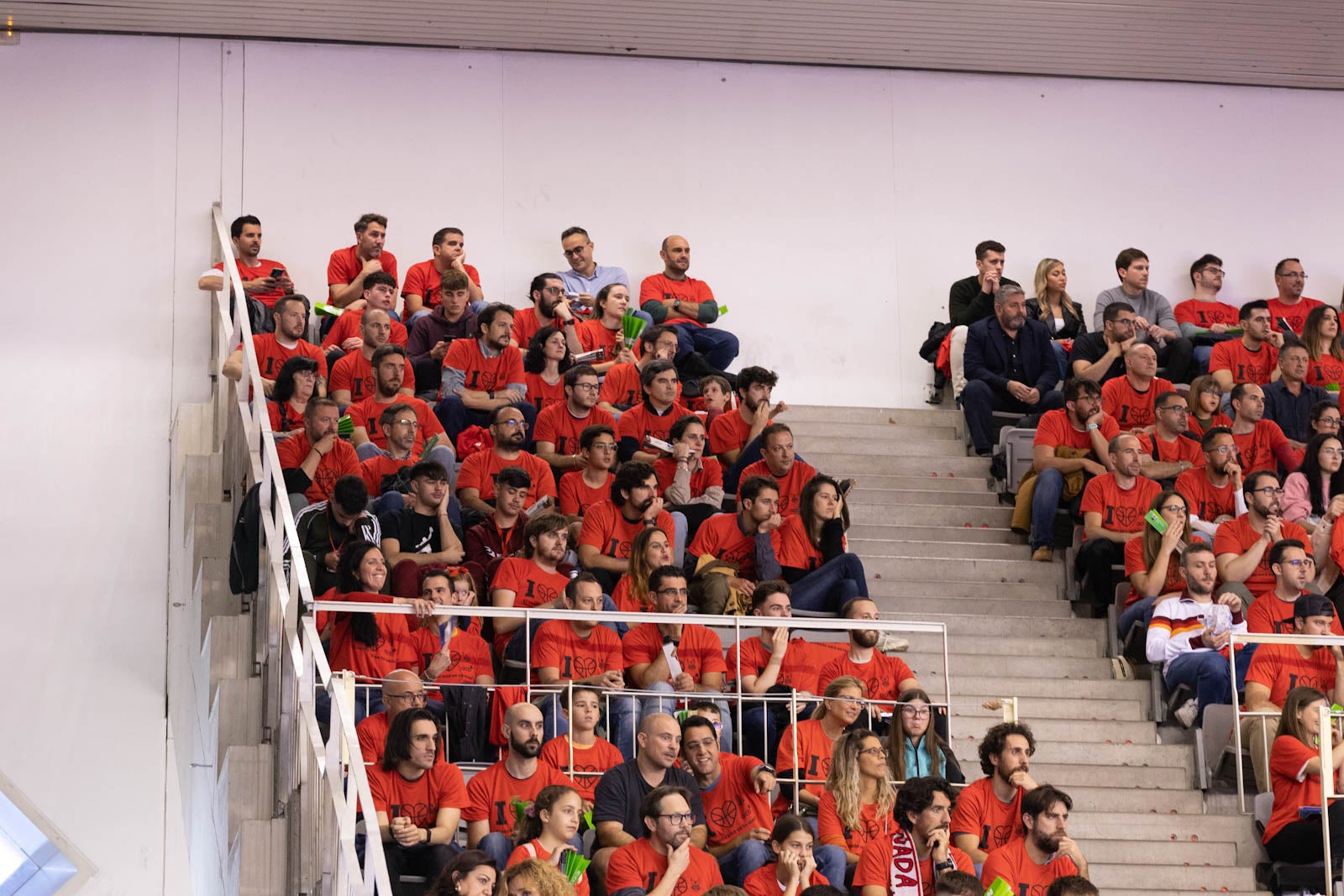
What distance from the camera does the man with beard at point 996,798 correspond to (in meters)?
6.69

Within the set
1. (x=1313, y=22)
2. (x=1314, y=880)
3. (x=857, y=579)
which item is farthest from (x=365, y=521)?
(x=1313, y=22)

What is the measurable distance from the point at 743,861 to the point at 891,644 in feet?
6.51

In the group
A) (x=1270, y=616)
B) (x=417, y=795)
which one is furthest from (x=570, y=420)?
(x=1270, y=616)

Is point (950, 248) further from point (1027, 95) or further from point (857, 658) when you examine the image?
point (857, 658)

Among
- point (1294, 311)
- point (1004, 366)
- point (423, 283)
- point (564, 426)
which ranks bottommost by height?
point (564, 426)

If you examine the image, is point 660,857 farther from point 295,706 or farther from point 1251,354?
point 1251,354

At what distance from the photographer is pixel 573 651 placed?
23.9 feet

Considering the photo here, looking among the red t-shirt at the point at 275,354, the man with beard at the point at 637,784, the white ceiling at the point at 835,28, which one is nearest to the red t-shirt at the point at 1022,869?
the man with beard at the point at 637,784

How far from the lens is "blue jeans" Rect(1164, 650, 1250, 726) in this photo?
7.77 m

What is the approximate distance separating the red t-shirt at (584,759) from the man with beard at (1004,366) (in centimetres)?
427

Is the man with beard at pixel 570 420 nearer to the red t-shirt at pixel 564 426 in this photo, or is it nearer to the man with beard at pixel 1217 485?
the red t-shirt at pixel 564 426

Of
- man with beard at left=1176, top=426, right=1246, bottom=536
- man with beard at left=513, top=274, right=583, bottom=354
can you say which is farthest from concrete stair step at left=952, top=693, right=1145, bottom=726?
man with beard at left=513, top=274, right=583, bottom=354

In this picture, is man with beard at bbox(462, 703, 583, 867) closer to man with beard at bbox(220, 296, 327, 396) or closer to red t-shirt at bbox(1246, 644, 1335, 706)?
red t-shirt at bbox(1246, 644, 1335, 706)

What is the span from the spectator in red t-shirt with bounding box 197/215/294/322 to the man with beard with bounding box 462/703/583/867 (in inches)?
171
